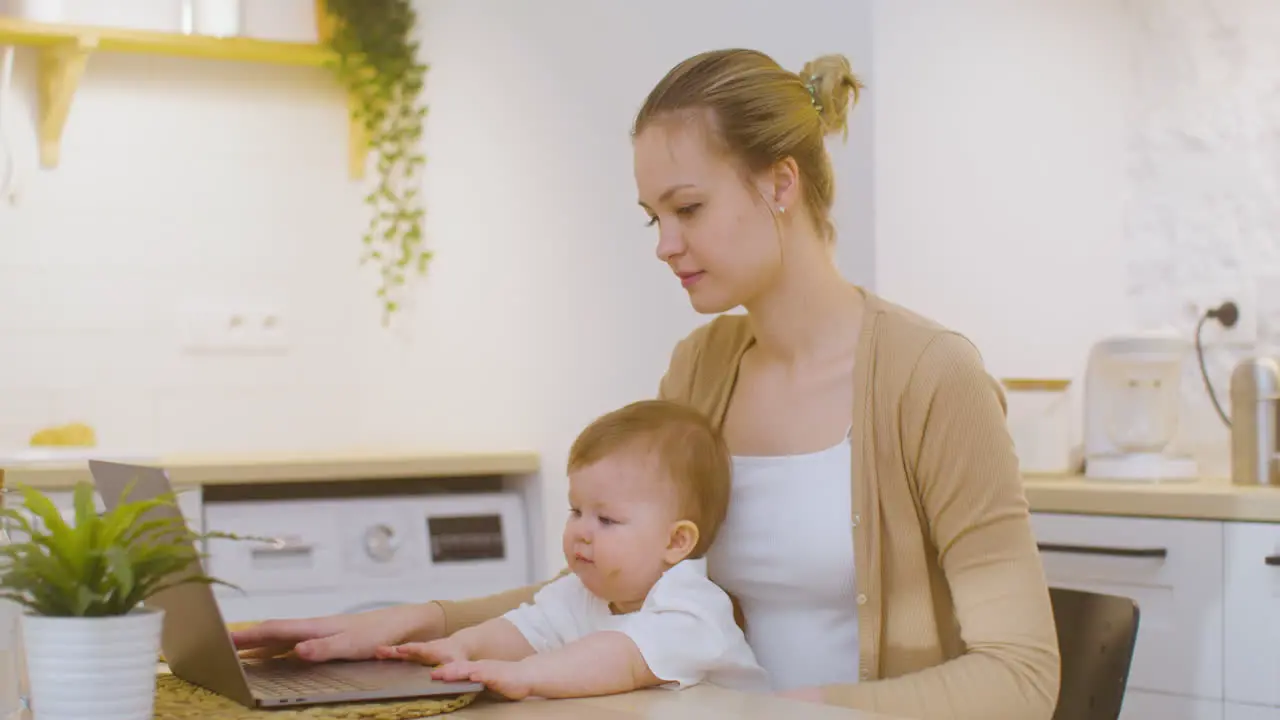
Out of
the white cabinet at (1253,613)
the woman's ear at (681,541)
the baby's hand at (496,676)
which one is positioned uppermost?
the woman's ear at (681,541)

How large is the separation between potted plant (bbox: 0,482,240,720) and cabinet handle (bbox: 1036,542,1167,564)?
184cm

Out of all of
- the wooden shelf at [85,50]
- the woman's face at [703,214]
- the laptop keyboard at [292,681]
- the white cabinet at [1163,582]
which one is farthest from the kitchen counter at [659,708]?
the wooden shelf at [85,50]

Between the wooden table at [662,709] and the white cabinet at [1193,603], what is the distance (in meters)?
1.49

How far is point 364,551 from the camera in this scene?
3.23 m

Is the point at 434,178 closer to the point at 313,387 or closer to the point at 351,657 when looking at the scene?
the point at 313,387

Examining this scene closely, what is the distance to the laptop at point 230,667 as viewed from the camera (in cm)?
125

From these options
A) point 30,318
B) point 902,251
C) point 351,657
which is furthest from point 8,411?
point 351,657

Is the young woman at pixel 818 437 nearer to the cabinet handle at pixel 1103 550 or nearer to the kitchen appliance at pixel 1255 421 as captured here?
the cabinet handle at pixel 1103 550

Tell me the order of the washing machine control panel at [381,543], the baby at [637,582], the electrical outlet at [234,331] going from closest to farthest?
the baby at [637,582] → the washing machine control panel at [381,543] → the electrical outlet at [234,331]

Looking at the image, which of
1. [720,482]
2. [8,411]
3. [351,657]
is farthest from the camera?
[8,411]

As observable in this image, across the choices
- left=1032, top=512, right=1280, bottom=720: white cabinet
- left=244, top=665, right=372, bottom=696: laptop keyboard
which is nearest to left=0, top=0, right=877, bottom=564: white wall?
left=1032, top=512, right=1280, bottom=720: white cabinet

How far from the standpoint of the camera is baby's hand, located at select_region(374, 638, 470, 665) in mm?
1444

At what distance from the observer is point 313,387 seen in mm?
3797

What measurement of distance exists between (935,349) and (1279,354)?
1.69m
